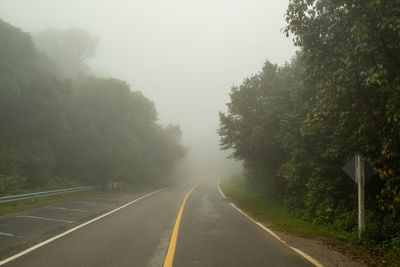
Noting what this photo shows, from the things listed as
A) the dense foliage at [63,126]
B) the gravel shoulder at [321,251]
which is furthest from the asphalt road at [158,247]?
the dense foliage at [63,126]

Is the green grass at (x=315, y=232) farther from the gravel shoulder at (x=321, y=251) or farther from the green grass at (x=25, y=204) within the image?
the green grass at (x=25, y=204)

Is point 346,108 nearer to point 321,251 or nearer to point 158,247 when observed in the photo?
point 321,251

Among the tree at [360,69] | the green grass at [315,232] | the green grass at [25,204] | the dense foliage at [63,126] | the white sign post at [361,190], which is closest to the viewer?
the tree at [360,69]

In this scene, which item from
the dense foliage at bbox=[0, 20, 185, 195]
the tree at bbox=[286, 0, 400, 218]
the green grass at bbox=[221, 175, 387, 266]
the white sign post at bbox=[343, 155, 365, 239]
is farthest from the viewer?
the dense foliage at bbox=[0, 20, 185, 195]

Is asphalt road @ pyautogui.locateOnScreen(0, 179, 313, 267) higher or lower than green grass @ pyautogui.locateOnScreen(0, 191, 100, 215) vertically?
higher

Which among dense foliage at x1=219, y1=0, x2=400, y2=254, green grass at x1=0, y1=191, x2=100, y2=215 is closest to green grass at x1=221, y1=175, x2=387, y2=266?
dense foliage at x1=219, y1=0, x2=400, y2=254

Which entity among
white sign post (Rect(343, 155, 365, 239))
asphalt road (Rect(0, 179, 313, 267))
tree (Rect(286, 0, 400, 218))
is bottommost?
asphalt road (Rect(0, 179, 313, 267))

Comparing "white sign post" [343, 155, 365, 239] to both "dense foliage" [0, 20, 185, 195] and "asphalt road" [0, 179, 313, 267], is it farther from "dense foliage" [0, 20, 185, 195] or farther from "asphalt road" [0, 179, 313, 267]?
"dense foliage" [0, 20, 185, 195]

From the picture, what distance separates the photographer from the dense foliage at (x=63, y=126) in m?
19.2

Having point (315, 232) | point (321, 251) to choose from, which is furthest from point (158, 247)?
point (315, 232)

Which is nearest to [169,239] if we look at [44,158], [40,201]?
[40,201]

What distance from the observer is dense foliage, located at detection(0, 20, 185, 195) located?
19.2 m

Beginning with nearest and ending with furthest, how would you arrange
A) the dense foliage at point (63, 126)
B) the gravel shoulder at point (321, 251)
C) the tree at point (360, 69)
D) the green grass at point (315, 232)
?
the tree at point (360, 69), the gravel shoulder at point (321, 251), the green grass at point (315, 232), the dense foliage at point (63, 126)

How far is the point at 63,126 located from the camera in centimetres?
2366
